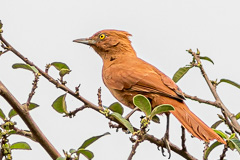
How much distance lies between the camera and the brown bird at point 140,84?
4.39 m

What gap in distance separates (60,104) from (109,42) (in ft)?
11.1

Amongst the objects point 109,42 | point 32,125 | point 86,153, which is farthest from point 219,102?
point 109,42

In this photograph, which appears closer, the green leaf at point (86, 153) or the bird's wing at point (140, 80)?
the green leaf at point (86, 153)

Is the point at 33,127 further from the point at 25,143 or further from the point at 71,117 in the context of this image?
the point at 71,117

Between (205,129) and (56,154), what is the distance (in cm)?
192

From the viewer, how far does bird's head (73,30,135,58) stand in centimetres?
648

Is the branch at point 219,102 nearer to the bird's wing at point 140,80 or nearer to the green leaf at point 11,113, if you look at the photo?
the bird's wing at point 140,80

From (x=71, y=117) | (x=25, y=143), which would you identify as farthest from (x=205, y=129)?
(x=25, y=143)

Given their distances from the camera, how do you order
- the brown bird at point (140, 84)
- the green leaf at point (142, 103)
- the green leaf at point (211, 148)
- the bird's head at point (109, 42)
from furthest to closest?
the bird's head at point (109, 42) → the brown bird at point (140, 84) → the green leaf at point (211, 148) → the green leaf at point (142, 103)

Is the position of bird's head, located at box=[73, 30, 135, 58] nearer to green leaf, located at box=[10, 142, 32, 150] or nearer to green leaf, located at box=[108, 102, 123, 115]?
green leaf, located at box=[108, 102, 123, 115]

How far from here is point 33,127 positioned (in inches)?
99.6

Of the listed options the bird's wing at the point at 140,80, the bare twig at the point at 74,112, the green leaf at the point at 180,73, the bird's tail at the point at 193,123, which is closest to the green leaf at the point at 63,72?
the bare twig at the point at 74,112

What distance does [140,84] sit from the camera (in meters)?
5.02

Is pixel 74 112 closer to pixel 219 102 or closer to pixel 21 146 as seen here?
pixel 21 146
